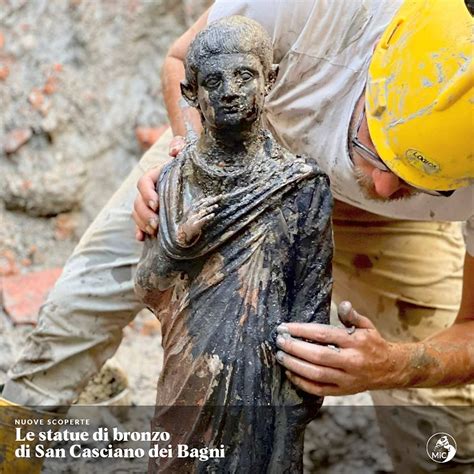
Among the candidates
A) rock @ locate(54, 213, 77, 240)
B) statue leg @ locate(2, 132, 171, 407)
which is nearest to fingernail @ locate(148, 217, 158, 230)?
statue leg @ locate(2, 132, 171, 407)

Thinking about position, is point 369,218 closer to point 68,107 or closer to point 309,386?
point 309,386

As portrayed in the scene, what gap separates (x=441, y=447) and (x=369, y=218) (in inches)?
26.8

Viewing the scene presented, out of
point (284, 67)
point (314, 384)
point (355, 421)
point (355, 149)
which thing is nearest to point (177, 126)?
point (284, 67)

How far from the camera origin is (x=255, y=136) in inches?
71.4

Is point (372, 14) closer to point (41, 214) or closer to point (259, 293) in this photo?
point (259, 293)

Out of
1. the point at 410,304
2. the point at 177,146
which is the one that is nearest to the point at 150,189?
the point at 177,146

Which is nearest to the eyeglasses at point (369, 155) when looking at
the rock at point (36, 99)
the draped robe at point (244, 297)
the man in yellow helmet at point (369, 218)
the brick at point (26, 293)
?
the man in yellow helmet at point (369, 218)

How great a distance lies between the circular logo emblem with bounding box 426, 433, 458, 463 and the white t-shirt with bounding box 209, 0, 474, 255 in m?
0.78

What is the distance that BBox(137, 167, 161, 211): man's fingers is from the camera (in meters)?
1.91

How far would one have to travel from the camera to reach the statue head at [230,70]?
5.69ft

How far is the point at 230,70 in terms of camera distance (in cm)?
173

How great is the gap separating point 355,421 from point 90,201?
4.74 feet

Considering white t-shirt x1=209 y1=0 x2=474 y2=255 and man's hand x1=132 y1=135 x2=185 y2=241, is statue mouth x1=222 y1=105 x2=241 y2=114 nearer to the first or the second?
man's hand x1=132 y1=135 x2=185 y2=241

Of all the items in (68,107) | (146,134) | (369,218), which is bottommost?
(146,134)
